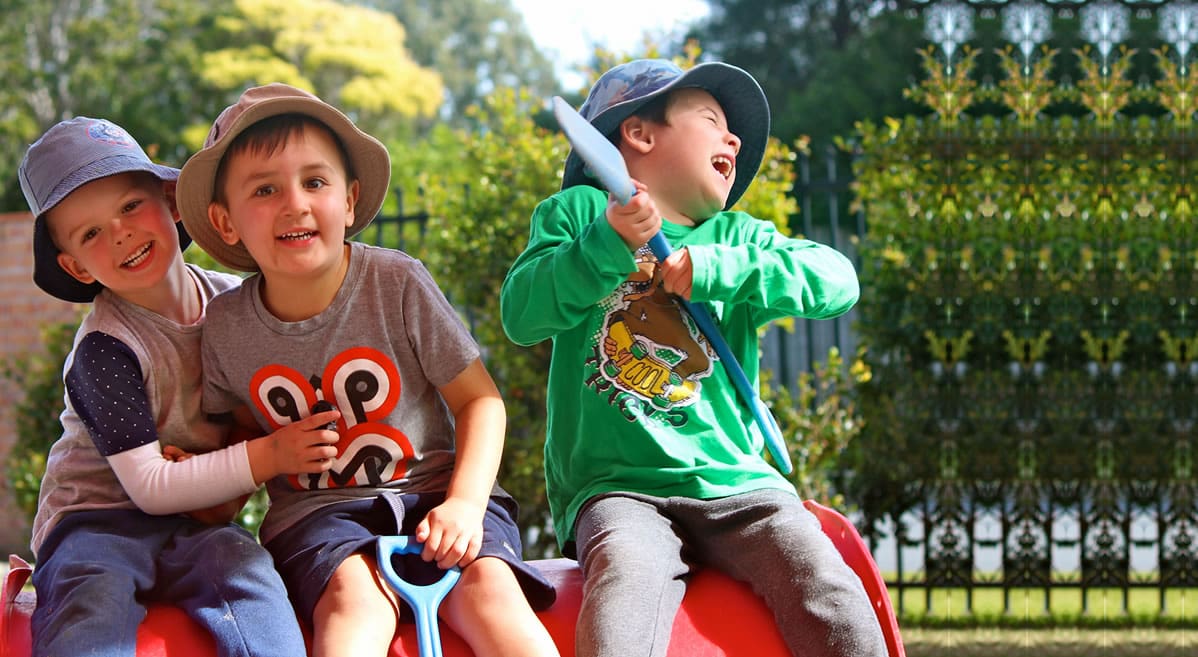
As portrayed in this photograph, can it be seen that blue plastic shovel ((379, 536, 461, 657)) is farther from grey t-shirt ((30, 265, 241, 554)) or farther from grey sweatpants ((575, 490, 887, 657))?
grey t-shirt ((30, 265, 241, 554))

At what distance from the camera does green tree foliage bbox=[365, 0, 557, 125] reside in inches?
1644

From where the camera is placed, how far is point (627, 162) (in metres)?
2.24

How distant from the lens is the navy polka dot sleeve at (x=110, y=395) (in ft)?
6.48

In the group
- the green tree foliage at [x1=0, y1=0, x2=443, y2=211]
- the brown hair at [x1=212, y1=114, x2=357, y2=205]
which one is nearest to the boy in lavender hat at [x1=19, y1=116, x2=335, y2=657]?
the brown hair at [x1=212, y1=114, x2=357, y2=205]

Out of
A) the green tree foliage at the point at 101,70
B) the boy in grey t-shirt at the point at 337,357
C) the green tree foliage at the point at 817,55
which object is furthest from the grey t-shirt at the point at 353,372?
the green tree foliage at the point at 101,70

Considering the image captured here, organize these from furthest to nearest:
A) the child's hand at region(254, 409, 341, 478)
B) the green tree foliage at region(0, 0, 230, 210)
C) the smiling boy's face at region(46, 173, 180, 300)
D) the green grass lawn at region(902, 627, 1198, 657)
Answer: the green tree foliage at region(0, 0, 230, 210) → the green grass lawn at region(902, 627, 1198, 657) → the smiling boy's face at region(46, 173, 180, 300) → the child's hand at region(254, 409, 341, 478)

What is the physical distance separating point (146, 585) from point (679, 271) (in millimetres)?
1039

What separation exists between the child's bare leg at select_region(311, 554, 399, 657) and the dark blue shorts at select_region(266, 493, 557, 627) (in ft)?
0.08

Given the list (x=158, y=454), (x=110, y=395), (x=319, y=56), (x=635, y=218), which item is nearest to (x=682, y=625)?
(x=635, y=218)

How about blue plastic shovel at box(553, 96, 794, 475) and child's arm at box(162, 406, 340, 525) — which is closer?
blue plastic shovel at box(553, 96, 794, 475)

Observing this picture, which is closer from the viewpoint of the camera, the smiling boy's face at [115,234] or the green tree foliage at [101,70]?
the smiling boy's face at [115,234]

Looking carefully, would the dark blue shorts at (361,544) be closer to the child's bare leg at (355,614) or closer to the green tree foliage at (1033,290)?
the child's bare leg at (355,614)

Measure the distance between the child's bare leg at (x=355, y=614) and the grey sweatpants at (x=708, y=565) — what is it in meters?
0.32

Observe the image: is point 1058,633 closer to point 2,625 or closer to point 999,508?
point 999,508
